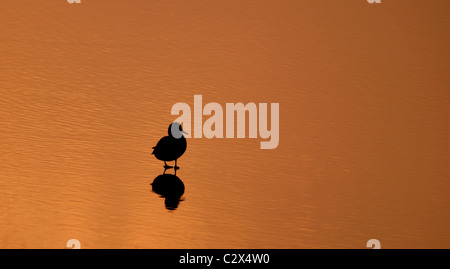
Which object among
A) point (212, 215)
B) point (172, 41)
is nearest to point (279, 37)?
point (172, 41)

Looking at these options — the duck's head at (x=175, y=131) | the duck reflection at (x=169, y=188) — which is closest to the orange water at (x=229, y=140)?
the duck reflection at (x=169, y=188)

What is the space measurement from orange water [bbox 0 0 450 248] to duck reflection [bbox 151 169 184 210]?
10cm

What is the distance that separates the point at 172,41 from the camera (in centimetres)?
1040

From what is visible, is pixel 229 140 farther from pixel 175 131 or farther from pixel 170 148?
pixel 170 148

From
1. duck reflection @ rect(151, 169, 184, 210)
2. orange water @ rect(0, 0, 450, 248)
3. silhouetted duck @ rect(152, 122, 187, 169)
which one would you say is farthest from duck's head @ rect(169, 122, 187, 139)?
duck reflection @ rect(151, 169, 184, 210)

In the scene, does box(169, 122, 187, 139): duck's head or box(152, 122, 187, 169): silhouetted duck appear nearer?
box(152, 122, 187, 169): silhouetted duck

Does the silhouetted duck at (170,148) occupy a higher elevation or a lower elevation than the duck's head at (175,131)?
lower

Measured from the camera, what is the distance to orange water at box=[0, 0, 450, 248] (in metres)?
5.52

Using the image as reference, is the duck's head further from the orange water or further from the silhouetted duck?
the orange water

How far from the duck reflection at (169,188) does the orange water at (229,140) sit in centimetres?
10

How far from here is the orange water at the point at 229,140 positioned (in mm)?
5523

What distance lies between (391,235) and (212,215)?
4.10 ft

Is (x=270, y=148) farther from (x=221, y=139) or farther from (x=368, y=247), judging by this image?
(x=368, y=247)

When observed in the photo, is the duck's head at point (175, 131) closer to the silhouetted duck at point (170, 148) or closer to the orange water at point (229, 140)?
the silhouetted duck at point (170, 148)
